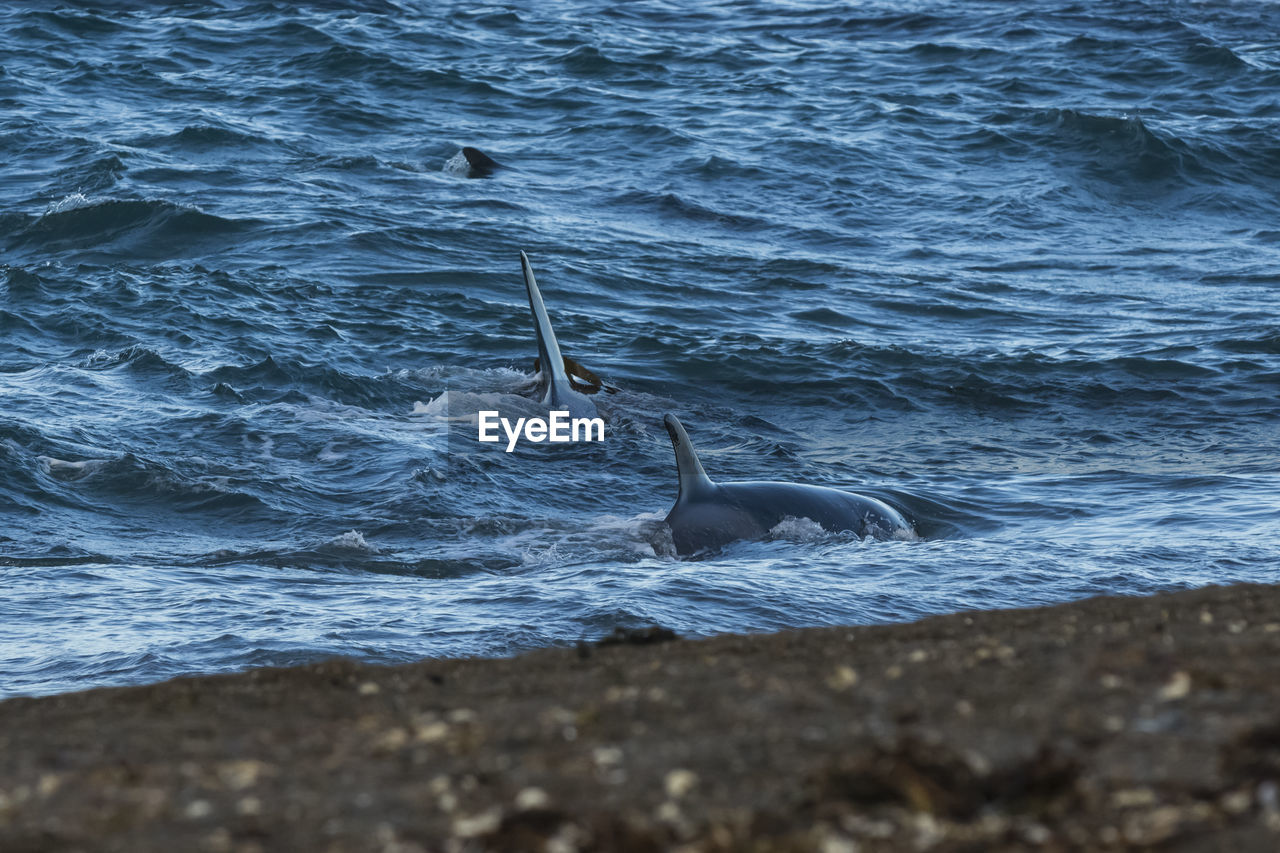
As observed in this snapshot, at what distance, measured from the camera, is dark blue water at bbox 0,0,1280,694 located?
9.95 metres

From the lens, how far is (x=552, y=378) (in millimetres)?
13945

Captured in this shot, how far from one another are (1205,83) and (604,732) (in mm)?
30868

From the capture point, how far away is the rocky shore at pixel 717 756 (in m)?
3.37

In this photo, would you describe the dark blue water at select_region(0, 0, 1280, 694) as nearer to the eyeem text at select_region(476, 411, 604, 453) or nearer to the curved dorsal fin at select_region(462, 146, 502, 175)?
the eyeem text at select_region(476, 411, 604, 453)

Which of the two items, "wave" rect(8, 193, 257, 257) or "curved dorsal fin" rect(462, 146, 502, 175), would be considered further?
"curved dorsal fin" rect(462, 146, 502, 175)

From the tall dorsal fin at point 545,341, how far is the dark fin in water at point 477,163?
10959mm

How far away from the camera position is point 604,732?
3.96m

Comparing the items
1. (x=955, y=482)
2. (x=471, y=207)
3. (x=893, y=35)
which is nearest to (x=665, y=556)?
(x=955, y=482)

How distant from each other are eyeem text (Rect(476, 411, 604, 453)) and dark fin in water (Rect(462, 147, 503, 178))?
11169mm

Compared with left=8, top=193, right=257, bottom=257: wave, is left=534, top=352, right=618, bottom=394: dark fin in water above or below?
above

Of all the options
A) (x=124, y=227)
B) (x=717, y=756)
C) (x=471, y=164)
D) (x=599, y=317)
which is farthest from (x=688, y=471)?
(x=471, y=164)

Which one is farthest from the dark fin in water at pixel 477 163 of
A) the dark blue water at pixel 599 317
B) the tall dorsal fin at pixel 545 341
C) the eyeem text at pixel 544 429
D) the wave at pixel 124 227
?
the eyeem text at pixel 544 429

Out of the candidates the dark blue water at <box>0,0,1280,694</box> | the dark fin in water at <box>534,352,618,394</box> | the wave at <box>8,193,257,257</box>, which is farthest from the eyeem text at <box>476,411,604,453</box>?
the wave at <box>8,193,257,257</box>

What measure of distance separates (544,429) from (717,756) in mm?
10249
